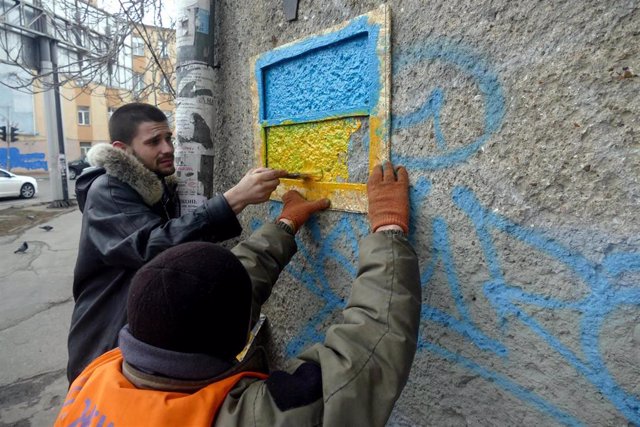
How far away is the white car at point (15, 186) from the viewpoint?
46.0 ft

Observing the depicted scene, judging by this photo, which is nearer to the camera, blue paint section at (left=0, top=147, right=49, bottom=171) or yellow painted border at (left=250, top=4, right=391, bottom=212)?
yellow painted border at (left=250, top=4, right=391, bottom=212)

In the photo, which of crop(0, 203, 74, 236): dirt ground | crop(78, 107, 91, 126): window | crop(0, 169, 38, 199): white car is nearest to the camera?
crop(0, 203, 74, 236): dirt ground

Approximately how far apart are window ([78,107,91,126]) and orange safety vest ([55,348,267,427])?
98.3 ft

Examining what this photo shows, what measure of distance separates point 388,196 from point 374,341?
0.48m

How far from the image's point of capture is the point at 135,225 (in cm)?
157

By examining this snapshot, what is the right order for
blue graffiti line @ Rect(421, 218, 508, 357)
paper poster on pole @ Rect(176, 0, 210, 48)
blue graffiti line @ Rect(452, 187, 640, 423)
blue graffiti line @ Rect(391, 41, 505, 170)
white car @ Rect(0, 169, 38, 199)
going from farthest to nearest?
white car @ Rect(0, 169, 38, 199) → paper poster on pole @ Rect(176, 0, 210, 48) → blue graffiti line @ Rect(421, 218, 508, 357) → blue graffiti line @ Rect(391, 41, 505, 170) → blue graffiti line @ Rect(452, 187, 640, 423)

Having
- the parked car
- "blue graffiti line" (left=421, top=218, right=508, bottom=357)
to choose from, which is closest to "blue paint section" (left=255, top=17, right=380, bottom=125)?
"blue graffiti line" (left=421, top=218, right=508, bottom=357)

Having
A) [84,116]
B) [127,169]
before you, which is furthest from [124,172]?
[84,116]

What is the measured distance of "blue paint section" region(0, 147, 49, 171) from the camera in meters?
25.7

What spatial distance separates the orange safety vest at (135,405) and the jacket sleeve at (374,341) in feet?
0.81

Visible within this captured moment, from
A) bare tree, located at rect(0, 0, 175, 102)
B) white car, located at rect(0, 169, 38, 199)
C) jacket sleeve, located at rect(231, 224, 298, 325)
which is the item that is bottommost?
white car, located at rect(0, 169, 38, 199)

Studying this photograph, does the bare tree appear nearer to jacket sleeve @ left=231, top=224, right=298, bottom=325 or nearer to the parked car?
jacket sleeve @ left=231, top=224, right=298, bottom=325

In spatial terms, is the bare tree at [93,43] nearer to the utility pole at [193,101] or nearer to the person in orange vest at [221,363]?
the utility pole at [193,101]

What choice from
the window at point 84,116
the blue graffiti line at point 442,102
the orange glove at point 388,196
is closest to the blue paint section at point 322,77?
the blue graffiti line at point 442,102
